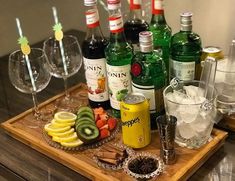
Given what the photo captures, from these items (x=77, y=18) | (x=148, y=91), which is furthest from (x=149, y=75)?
(x=77, y=18)

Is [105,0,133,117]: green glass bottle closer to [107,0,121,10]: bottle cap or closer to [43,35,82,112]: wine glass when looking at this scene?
[107,0,121,10]: bottle cap

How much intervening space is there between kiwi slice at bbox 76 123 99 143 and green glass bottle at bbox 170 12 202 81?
0.87ft

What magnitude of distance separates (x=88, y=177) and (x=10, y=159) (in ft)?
0.77

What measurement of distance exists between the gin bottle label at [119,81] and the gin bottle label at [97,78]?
4 cm

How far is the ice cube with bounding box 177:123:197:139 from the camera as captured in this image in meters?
0.95

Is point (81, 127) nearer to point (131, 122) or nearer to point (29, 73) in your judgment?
point (131, 122)

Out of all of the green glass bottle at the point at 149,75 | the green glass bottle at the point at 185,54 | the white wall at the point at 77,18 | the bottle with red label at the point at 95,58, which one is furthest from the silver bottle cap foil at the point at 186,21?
the white wall at the point at 77,18

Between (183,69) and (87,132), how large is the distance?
0.30 m

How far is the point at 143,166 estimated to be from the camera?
890 millimetres

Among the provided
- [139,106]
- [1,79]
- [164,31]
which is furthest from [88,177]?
[1,79]

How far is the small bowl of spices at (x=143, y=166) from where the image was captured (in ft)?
2.86

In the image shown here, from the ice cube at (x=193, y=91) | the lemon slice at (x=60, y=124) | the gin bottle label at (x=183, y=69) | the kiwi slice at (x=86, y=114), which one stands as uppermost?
the gin bottle label at (x=183, y=69)

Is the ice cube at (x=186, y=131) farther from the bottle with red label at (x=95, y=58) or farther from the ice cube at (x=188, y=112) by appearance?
the bottle with red label at (x=95, y=58)

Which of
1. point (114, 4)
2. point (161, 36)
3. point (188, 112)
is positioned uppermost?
point (114, 4)
